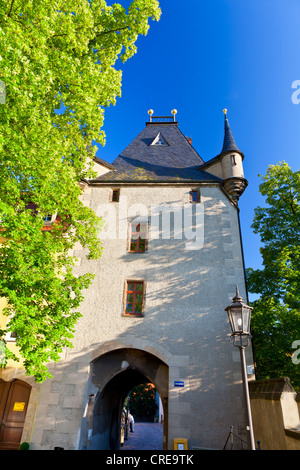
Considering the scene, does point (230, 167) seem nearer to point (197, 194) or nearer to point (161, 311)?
point (197, 194)

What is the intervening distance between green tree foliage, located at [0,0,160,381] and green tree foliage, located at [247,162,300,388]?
781 centimetres

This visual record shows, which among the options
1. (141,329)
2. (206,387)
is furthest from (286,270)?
(141,329)

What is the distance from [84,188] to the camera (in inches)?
537

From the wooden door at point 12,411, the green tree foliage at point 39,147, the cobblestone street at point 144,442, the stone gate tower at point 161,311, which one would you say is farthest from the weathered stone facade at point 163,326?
the green tree foliage at point 39,147

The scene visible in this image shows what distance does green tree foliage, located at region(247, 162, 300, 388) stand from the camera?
36.2 feet

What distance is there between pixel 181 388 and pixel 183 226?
20.4 feet

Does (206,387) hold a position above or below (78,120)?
below

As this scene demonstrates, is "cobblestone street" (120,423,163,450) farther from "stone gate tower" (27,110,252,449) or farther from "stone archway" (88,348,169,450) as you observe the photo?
"stone archway" (88,348,169,450)

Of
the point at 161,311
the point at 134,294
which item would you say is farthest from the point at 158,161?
the point at 161,311

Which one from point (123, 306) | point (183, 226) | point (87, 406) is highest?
point (183, 226)

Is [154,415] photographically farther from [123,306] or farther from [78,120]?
[78,120]

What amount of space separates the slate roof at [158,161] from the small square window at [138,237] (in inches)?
93.8

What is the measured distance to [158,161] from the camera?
15.6 m

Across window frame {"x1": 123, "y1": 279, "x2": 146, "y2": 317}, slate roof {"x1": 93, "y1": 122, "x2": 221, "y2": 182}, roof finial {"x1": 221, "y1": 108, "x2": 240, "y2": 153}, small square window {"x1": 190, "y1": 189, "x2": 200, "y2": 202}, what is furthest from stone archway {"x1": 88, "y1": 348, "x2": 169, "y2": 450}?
roof finial {"x1": 221, "y1": 108, "x2": 240, "y2": 153}
